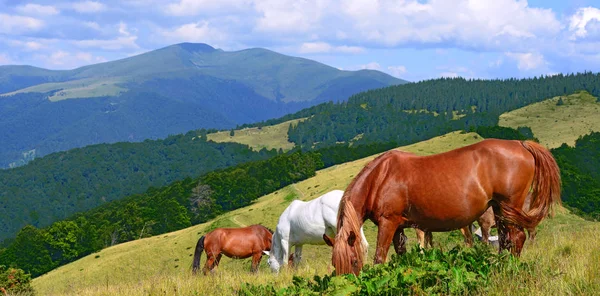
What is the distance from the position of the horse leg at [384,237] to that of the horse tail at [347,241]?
17.4 inches

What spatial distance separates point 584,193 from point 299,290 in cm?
10784

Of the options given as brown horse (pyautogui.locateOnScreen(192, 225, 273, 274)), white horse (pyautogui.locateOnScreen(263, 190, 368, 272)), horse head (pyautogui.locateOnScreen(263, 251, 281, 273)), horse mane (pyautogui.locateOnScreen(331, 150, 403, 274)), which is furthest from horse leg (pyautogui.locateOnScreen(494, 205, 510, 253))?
brown horse (pyautogui.locateOnScreen(192, 225, 273, 274))

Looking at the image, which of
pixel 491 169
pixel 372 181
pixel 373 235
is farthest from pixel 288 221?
pixel 373 235

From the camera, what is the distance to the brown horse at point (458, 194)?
9.13 meters

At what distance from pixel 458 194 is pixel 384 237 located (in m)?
1.46

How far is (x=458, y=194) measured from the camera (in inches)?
366

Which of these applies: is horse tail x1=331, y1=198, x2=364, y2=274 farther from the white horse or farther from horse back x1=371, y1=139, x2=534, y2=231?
the white horse

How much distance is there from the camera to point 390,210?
953 cm

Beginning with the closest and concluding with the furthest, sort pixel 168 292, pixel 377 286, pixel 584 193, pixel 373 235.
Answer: pixel 377 286, pixel 168 292, pixel 373 235, pixel 584 193

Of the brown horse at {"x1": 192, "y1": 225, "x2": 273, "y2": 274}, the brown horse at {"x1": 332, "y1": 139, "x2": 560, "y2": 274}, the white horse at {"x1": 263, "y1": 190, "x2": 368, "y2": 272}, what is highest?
the brown horse at {"x1": 332, "y1": 139, "x2": 560, "y2": 274}

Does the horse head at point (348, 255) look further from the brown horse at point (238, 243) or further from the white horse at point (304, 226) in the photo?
the brown horse at point (238, 243)

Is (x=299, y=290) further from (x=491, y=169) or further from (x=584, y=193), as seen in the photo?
(x=584, y=193)

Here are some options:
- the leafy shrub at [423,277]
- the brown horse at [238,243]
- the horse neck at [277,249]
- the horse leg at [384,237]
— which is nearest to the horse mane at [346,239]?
the horse leg at [384,237]

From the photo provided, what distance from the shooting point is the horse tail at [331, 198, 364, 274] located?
8844 mm
